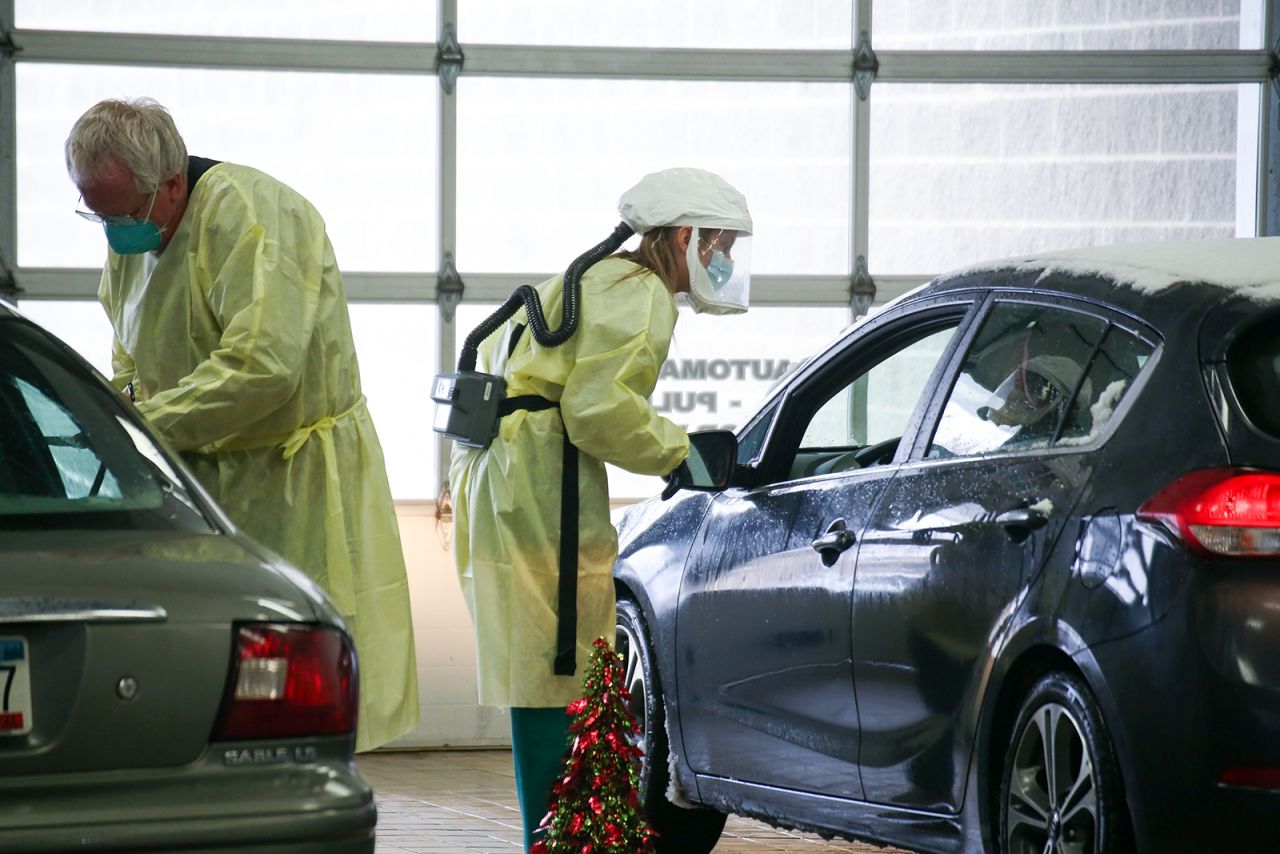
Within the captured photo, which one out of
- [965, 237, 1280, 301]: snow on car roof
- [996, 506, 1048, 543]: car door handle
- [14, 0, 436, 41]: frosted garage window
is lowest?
[996, 506, 1048, 543]: car door handle

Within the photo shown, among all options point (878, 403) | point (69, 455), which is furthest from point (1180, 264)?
point (878, 403)

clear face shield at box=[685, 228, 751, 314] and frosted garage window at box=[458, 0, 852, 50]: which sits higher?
frosted garage window at box=[458, 0, 852, 50]

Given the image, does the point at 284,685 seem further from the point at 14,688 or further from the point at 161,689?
the point at 14,688

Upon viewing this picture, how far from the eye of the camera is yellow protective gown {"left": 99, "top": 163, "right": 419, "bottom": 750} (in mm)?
4312

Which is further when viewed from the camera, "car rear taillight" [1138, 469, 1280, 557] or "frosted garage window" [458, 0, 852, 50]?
"frosted garage window" [458, 0, 852, 50]

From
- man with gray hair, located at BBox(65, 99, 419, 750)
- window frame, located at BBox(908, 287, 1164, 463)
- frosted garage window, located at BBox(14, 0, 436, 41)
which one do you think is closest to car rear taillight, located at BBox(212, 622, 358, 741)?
man with gray hair, located at BBox(65, 99, 419, 750)

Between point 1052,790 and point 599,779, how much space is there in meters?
1.30

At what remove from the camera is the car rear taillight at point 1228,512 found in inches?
136

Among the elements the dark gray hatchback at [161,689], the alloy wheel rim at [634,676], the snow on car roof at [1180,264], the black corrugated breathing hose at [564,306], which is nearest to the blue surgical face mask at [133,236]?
the black corrugated breathing hose at [564,306]

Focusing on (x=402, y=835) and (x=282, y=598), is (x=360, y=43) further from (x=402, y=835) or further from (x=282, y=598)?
(x=282, y=598)

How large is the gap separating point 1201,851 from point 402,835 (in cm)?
408

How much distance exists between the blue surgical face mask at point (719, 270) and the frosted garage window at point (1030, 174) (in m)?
4.99

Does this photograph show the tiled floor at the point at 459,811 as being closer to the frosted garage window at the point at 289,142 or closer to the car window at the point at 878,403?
the car window at the point at 878,403

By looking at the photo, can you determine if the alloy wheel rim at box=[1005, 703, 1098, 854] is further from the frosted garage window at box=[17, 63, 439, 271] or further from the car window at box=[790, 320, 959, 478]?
the frosted garage window at box=[17, 63, 439, 271]
